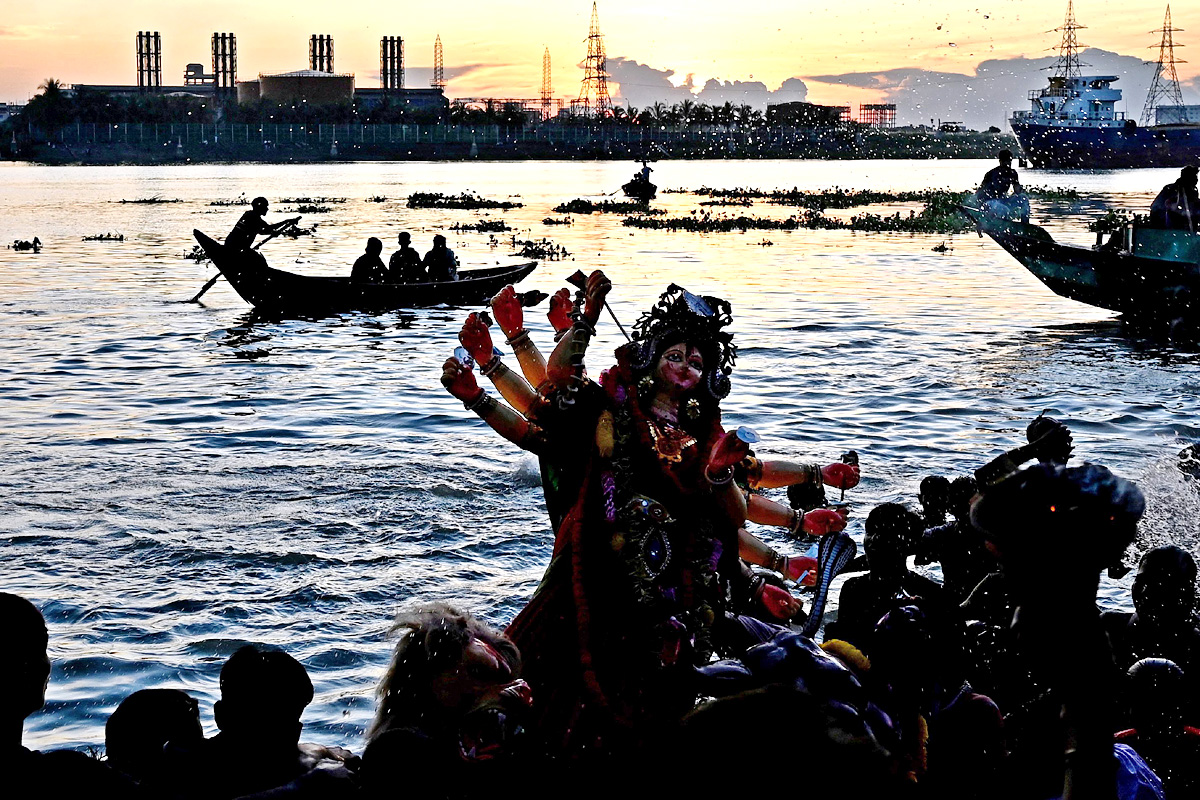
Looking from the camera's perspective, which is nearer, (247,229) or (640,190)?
(247,229)

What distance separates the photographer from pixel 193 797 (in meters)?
3.27

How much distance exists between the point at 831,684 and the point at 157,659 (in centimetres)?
432

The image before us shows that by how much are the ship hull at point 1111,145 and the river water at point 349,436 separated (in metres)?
108

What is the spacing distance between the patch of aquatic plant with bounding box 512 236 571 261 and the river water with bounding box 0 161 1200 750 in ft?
13.0

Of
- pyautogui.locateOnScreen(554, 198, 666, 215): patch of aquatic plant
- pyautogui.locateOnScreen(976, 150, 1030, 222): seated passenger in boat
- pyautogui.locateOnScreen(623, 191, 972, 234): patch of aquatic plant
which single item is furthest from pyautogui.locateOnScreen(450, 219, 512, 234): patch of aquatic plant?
pyautogui.locateOnScreen(976, 150, 1030, 222): seated passenger in boat

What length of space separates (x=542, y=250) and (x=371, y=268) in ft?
34.2

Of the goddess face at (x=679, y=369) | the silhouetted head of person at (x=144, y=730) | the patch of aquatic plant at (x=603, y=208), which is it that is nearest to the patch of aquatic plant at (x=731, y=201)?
the patch of aquatic plant at (x=603, y=208)

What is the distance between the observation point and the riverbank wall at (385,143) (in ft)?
443

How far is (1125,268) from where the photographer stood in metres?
18.2

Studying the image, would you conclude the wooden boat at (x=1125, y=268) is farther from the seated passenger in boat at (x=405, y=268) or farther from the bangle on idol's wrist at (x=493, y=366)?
the bangle on idol's wrist at (x=493, y=366)

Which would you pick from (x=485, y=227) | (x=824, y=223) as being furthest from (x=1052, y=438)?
(x=824, y=223)

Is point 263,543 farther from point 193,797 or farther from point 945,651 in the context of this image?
point 945,651

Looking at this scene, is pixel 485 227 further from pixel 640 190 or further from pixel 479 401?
pixel 479 401

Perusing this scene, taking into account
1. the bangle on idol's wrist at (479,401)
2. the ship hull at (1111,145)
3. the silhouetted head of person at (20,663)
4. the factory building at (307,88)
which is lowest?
the silhouetted head of person at (20,663)
